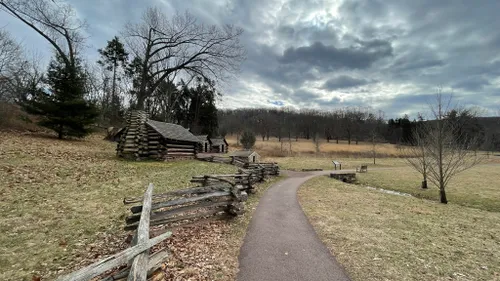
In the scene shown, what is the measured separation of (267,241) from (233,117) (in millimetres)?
91147

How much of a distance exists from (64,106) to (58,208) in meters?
18.2

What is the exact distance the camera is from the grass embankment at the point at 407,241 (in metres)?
5.02

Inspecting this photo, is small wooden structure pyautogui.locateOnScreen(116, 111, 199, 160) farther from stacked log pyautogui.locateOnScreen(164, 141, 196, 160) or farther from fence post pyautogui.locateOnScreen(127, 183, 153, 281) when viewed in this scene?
fence post pyautogui.locateOnScreen(127, 183, 153, 281)

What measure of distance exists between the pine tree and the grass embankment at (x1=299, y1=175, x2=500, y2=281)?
22.8 m

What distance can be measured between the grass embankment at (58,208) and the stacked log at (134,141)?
4642 millimetres

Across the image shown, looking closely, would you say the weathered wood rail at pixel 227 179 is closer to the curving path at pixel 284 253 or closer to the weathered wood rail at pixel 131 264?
the curving path at pixel 284 253

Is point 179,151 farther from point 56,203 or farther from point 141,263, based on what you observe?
point 141,263

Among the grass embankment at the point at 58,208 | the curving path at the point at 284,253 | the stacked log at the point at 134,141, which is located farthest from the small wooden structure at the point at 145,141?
the curving path at the point at 284,253

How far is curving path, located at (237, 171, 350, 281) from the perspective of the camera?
458cm

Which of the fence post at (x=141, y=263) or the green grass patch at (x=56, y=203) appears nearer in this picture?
the fence post at (x=141, y=263)

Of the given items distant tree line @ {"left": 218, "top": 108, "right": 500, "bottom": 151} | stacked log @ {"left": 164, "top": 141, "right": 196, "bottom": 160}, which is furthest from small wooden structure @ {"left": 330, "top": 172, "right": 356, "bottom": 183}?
distant tree line @ {"left": 218, "top": 108, "right": 500, "bottom": 151}

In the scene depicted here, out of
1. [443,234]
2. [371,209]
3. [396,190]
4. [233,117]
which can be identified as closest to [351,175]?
[396,190]

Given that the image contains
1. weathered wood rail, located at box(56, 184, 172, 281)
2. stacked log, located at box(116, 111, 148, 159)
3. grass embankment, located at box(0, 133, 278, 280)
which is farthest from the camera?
stacked log, located at box(116, 111, 148, 159)

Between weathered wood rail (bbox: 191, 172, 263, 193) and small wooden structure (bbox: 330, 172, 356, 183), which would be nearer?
weathered wood rail (bbox: 191, 172, 263, 193)
